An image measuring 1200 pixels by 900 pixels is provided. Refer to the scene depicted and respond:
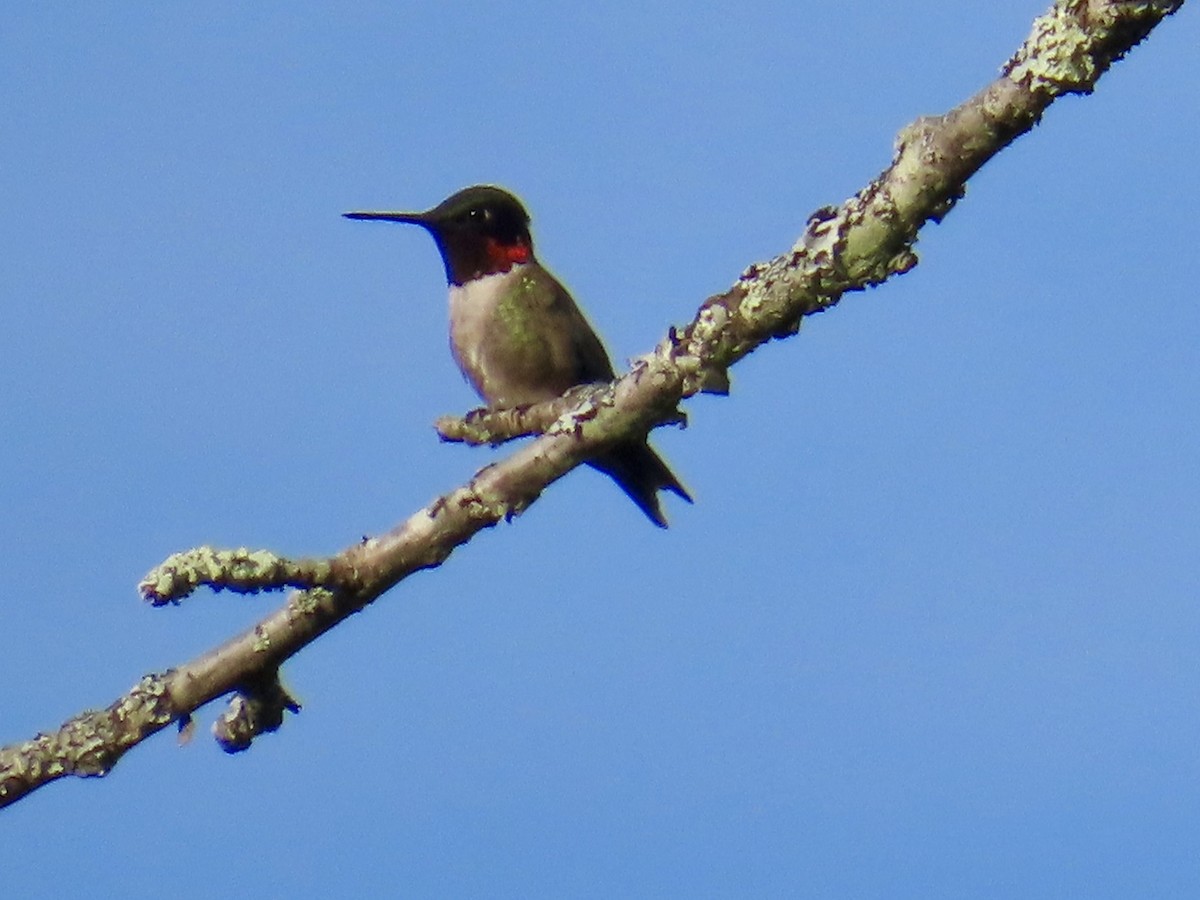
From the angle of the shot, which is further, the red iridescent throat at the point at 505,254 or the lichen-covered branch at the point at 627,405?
the red iridescent throat at the point at 505,254

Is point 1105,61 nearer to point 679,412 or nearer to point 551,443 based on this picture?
point 679,412

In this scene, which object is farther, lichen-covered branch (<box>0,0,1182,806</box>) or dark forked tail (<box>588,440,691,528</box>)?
dark forked tail (<box>588,440,691,528</box>)

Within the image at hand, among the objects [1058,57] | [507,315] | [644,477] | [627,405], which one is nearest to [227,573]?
[627,405]

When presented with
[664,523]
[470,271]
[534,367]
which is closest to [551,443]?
[664,523]

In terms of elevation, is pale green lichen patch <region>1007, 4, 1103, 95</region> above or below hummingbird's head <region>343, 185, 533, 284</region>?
below

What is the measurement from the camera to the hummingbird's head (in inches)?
294

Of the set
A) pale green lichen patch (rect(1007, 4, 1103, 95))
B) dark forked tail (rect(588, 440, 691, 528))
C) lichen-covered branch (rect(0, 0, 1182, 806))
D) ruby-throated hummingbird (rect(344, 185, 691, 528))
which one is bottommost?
pale green lichen patch (rect(1007, 4, 1103, 95))

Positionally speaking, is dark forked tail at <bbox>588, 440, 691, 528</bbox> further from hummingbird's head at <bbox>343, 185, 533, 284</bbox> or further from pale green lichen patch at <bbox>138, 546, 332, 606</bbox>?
pale green lichen patch at <bbox>138, 546, 332, 606</bbox>

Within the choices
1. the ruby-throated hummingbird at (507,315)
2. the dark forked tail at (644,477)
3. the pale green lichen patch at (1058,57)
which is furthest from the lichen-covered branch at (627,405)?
the ruby-throated hummingbird at (507,315)

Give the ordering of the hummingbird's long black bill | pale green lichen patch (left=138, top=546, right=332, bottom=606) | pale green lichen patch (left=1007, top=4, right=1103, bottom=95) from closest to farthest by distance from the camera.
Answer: pale green lichen patch (left=1007, top=4, right=1103, bottom=95) → pale green lichen patch (left=138, top=546, right=332, bottom=606) → the hummingbird's long black bill

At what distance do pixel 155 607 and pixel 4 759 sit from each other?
0.46 metres

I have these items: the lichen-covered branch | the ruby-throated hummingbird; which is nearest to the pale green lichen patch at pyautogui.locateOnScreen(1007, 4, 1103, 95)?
the lichen-covered branch

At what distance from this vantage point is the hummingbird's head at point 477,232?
746 cm

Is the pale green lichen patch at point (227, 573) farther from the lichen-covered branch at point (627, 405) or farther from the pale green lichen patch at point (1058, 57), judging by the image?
the pale green lichen patch at point (1058, 57)
